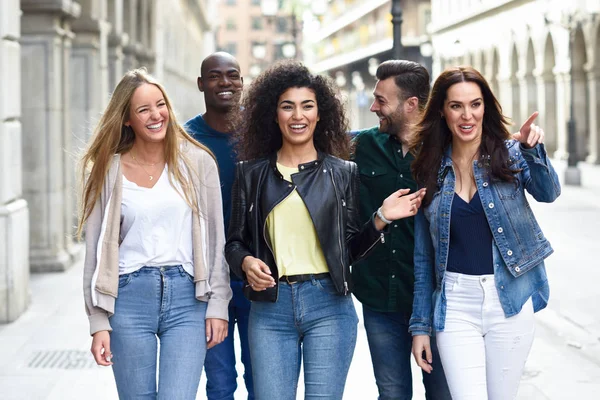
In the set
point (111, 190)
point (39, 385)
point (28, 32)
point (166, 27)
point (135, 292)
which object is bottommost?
point (39, 385)

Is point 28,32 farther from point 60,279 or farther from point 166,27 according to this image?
point 166,27

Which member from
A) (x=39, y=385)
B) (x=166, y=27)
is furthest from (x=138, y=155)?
(x=166, y=27)

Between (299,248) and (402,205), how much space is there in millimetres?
471

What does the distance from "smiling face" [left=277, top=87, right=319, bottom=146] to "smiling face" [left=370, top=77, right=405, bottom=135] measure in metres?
0.63

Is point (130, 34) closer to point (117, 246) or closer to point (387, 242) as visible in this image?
point (387, 242)

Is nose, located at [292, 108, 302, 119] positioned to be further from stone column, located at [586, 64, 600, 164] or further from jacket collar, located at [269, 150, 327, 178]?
stone column, located at [586, 64, 600, 164]

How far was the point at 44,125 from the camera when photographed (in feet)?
42.6

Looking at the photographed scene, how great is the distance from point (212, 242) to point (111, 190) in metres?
0.50

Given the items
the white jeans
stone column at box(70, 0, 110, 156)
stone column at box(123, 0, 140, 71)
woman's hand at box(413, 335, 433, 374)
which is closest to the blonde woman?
woman's hand at box(413, 335, 433, 374)

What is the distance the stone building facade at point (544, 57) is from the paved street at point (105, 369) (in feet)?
55.2

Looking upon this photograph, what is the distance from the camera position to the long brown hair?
4387 mm

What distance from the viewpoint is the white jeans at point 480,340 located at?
13.8 feet

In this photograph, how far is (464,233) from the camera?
4.33 m

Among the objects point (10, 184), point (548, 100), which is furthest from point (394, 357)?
point (548, 100)
